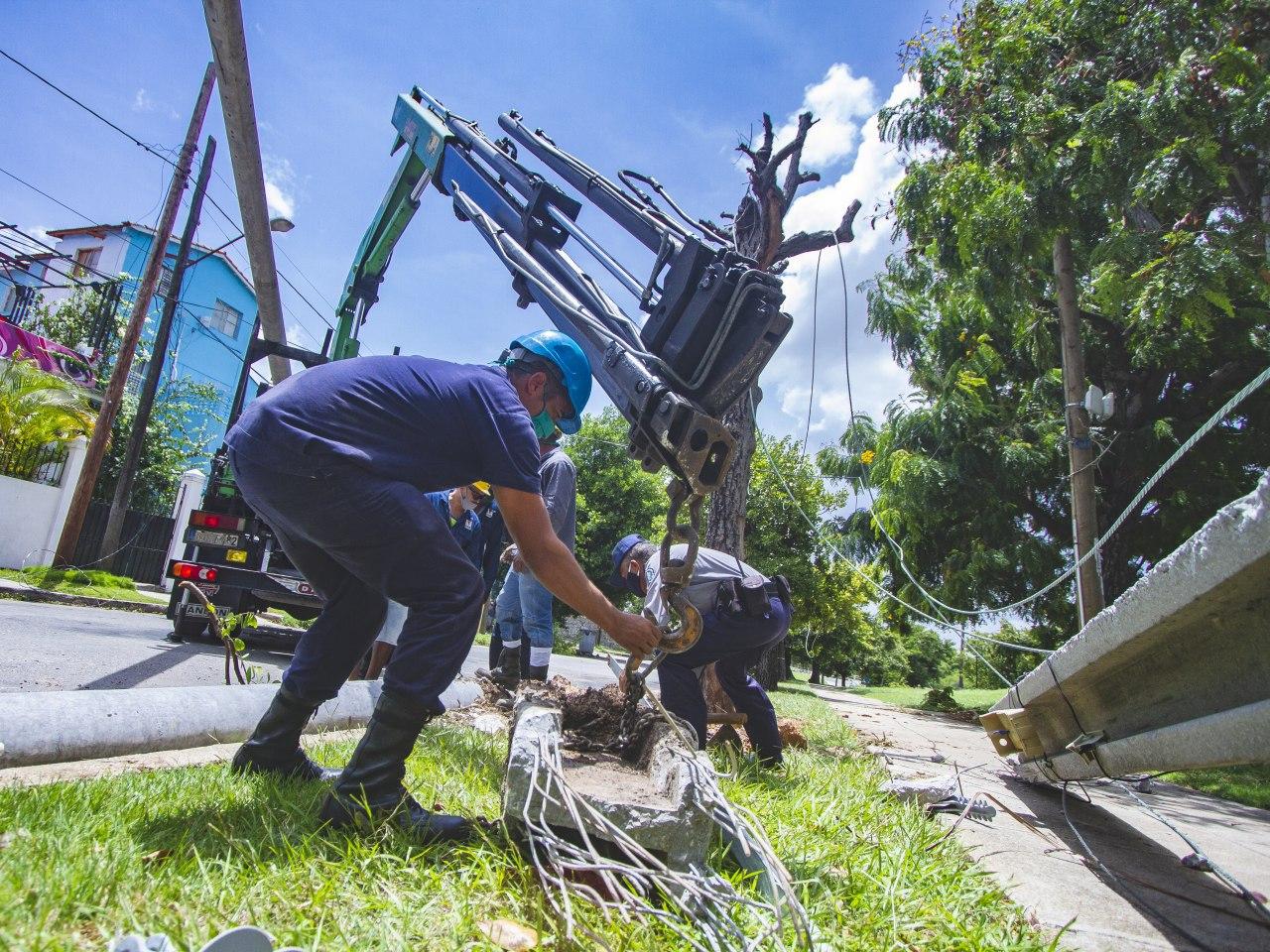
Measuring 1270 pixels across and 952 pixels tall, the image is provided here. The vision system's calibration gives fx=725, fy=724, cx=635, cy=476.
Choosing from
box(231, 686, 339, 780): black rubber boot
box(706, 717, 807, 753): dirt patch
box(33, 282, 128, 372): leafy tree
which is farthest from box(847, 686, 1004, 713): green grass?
box(33, 282, 128, 372): leafy tree

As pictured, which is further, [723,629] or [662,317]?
[723,629]

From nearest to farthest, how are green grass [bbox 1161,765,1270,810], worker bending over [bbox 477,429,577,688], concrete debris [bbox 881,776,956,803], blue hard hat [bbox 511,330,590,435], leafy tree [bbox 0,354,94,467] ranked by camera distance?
blue hard hat [bbox 511,330,590,435] < concrete debris [bbox 881,776,956,803] < worker bending over [bbox 477,429,577,688] < green grass [bbox 1161,765,1270,810] < leafy tree [bbox 0,354,94,467]

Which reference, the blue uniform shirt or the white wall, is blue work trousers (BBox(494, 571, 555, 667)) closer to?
the blue uniform shirt

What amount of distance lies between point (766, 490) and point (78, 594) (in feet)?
43.4

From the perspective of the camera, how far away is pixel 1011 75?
281 inches

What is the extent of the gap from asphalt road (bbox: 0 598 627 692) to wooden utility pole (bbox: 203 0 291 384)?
7.76 ft

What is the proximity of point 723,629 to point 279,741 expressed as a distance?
2.16 metres

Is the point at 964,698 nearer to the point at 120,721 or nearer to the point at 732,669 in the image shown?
the point at 732,669

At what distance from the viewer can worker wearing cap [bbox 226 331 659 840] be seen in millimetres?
2084

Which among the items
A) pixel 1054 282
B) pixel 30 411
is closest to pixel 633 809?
pixel 1054 282

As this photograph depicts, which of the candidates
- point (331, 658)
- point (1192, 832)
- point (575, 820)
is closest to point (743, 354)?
point (575, 820)

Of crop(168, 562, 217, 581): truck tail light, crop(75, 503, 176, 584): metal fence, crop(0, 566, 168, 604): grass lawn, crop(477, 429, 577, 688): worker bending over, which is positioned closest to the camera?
crop(477, 429, 577, 688): worker bending over

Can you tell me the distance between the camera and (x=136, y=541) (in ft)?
49.6

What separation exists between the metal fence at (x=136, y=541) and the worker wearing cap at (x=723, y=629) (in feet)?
45.7
